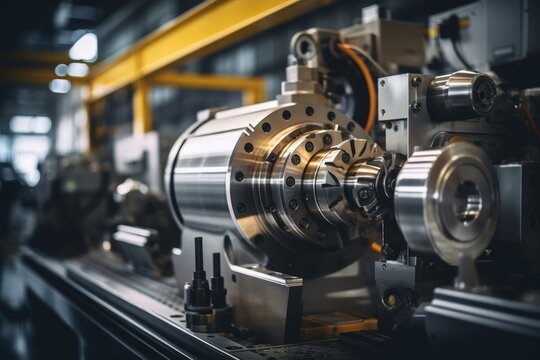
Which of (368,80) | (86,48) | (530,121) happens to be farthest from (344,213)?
(86,48)

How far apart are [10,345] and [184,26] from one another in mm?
1766

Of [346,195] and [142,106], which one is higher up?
[142,106]

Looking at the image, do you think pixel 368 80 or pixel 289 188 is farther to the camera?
pixel 368 80

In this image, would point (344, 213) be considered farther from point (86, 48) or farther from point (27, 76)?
point (86, 48)

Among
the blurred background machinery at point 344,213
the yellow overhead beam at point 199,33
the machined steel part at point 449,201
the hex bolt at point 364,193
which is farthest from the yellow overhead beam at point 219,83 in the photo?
the machined steel part at point 449,201

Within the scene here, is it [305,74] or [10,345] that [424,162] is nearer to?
[305,74]

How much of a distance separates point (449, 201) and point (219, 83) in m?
3.90

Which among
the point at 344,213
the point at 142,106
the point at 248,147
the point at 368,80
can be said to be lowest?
the point at 344,213

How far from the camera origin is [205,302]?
1343 mm

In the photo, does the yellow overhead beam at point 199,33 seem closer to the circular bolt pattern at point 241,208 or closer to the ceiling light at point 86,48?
the circular bolt pattern at point 241,208

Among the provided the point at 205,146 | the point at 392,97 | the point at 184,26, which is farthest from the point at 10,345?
the point at 392,97

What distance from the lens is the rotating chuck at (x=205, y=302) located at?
130cm

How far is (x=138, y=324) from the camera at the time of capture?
4.93 feet

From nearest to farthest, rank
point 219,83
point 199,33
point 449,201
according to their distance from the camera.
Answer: point 449,201, point 199,33, point 219,83
